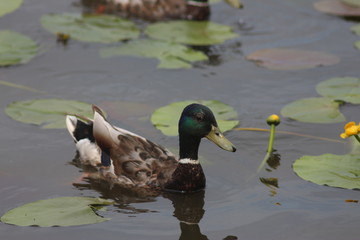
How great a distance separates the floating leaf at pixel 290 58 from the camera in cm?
965

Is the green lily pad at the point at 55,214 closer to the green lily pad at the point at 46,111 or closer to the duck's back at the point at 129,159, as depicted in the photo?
the duck's back at the point at 129,159

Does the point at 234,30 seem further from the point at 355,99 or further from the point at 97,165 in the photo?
the point at 97,165

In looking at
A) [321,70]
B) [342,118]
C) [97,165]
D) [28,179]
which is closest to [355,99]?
[342,118]


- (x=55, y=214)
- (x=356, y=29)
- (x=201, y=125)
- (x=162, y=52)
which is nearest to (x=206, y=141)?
(x=201, y=125)

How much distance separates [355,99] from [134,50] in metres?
2.99

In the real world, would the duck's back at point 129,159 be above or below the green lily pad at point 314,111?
below

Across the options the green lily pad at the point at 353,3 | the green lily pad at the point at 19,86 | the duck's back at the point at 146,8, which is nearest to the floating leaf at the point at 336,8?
the green lily pad at the point at 353,3

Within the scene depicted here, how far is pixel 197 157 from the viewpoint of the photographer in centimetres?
706

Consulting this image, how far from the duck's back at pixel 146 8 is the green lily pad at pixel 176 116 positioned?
3416 mm

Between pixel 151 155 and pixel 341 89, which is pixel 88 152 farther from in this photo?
pixel 341 89

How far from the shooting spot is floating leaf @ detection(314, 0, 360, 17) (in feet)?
37.6

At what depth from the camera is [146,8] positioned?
11.5 metres

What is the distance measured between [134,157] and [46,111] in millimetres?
1396

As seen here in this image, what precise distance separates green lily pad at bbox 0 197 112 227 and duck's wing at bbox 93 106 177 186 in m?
0.79
